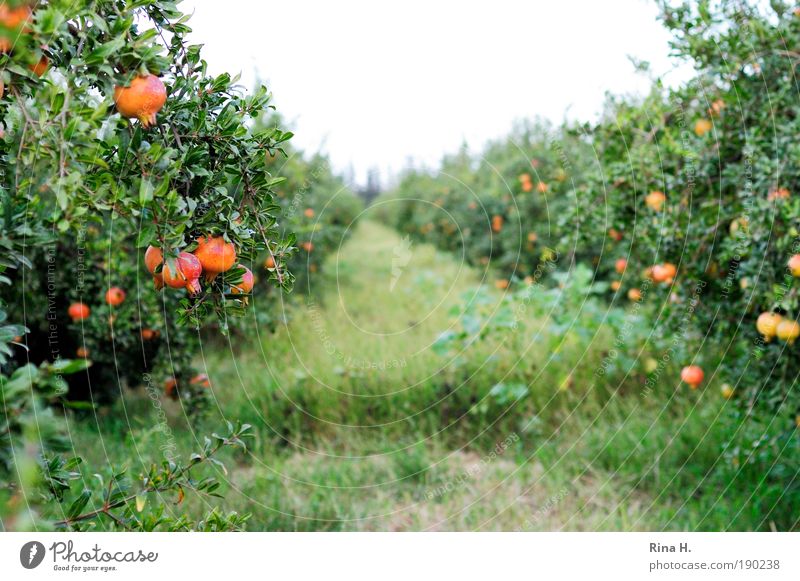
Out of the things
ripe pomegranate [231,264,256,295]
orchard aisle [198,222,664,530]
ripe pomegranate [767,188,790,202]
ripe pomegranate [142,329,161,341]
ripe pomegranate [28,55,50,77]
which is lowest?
orchard aisle [198,222,664,530]

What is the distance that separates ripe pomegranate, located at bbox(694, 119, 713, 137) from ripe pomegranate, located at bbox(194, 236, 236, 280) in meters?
1.89

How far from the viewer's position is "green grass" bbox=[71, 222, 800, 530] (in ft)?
8.28

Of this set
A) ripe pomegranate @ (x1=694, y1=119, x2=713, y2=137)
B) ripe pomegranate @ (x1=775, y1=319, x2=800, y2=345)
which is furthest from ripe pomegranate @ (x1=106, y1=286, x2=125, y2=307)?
ripe pomegranate @ (x1=775, y1=319, x2=800, y2=345)

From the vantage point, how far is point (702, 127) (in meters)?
2.36

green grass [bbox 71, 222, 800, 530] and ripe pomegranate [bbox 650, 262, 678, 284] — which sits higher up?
ripe pomegranate [bbox 650, 262, 678, 284]

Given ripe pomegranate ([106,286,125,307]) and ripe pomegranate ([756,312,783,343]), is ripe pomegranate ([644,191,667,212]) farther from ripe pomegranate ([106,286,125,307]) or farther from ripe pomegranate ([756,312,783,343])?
ripe pomegranate ([106,286,125,307])

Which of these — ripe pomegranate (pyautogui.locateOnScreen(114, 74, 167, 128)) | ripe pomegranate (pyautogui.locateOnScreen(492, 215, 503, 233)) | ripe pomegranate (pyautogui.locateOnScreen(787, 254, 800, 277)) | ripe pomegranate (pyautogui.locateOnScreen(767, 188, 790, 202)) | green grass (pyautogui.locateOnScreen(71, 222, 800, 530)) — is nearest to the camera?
ripe pomegranate (pyautogui.locateOnScreen(114, 74, 167, 128))

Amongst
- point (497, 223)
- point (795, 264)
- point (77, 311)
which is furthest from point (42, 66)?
point (497, 223)

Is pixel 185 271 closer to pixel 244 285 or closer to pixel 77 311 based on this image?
pixel 244 285

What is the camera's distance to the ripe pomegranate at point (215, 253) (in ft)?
3.58

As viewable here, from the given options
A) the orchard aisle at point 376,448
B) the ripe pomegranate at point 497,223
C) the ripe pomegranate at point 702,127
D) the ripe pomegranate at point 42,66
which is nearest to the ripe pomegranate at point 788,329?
the ripe pomegranate at point 702,127

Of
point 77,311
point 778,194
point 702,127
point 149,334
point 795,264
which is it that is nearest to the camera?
point 795,264

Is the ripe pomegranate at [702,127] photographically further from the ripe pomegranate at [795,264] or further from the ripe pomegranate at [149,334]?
the ripe pomegranate at [149,334]

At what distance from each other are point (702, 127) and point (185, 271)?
201 centimetres
